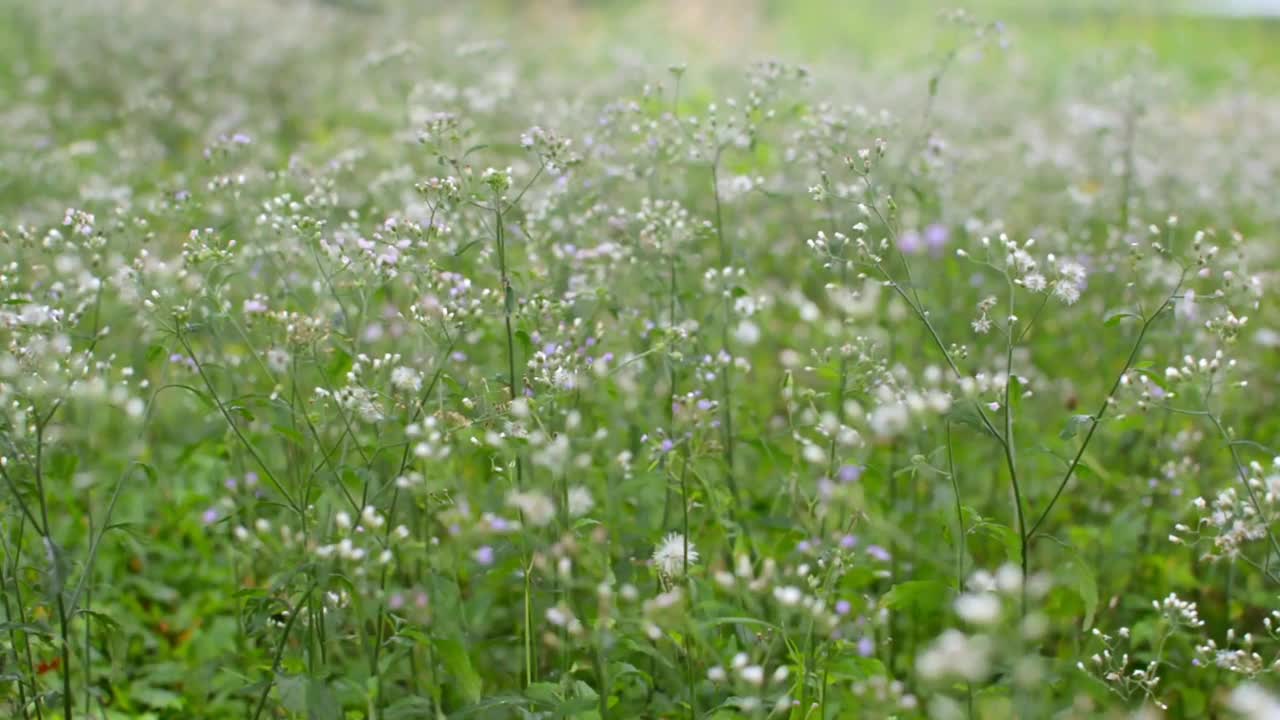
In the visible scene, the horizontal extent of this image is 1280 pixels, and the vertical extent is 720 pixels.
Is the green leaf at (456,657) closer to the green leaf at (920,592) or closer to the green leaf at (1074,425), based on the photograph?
the green leaf at (920,592)

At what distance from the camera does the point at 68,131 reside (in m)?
8.71

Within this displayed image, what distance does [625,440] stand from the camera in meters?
4.80

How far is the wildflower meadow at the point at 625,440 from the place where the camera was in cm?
306

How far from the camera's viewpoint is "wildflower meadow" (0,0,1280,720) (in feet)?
10.0

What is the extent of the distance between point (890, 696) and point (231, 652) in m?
2.86

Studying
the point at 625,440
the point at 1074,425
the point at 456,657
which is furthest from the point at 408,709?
the point at 1074,425

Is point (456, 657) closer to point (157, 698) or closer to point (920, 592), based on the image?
point (920, 592)

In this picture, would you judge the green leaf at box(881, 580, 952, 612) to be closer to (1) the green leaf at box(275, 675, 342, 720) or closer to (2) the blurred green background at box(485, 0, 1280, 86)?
(1) the green leaf at box(275, 675, 342, 720)

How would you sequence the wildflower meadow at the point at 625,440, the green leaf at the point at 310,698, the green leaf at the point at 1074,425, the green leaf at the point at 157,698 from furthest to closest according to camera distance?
the green leaf at the point at 157,698, the green leaf at the point at 1074,425, the wildflower meadow at the point at 625,440, the green leaf at the point at 310,698

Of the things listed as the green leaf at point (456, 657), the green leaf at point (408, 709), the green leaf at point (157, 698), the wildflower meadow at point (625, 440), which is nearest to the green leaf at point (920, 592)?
the wildflower meadow at point (625, 440)

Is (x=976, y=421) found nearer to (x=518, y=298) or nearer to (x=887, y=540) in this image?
(x=887, y=540)

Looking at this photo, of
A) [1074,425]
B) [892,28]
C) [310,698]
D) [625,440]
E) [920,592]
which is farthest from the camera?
[892,28]

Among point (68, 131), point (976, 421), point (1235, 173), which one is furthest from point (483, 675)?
point (1235, 173)

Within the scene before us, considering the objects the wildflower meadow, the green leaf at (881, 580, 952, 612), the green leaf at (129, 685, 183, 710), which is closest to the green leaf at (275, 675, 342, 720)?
the wildflower meadow
